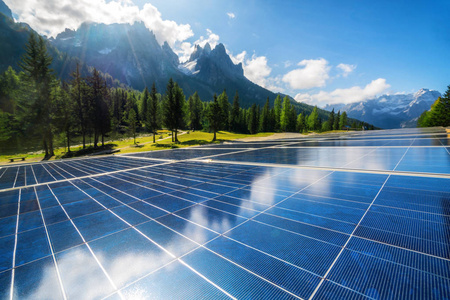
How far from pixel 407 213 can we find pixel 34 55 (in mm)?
55852

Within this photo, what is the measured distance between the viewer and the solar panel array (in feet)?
9.18

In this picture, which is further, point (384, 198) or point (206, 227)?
point (384, 198)

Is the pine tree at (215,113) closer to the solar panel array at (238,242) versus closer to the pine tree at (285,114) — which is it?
the pine tree at (285,114)

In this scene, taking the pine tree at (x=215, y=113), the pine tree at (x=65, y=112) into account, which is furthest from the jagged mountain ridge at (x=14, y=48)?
the pine tree at (x=215, y=113)

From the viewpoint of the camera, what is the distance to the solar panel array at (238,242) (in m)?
2.80

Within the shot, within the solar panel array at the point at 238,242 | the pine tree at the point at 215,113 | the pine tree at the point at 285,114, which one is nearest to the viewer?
the solar panel array at the point at 238,242

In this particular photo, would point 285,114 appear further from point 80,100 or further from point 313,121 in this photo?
point 80,100

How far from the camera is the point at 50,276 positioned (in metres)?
3.21

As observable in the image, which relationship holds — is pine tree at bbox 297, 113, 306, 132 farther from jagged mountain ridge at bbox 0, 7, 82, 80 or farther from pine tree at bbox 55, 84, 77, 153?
jagged mountain ridge at bbox 0, 7, 82, 80

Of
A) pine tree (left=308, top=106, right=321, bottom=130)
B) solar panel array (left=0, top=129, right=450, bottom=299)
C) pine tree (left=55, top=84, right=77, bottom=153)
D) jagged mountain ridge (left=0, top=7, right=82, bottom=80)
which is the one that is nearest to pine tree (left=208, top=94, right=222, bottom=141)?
pine tree (left=55, top=84, right=77, bottom=153)

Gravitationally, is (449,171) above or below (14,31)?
below

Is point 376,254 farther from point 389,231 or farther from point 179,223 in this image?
point 179,223

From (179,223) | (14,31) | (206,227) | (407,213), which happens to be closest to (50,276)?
(179,223)

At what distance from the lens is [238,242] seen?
3.92m
